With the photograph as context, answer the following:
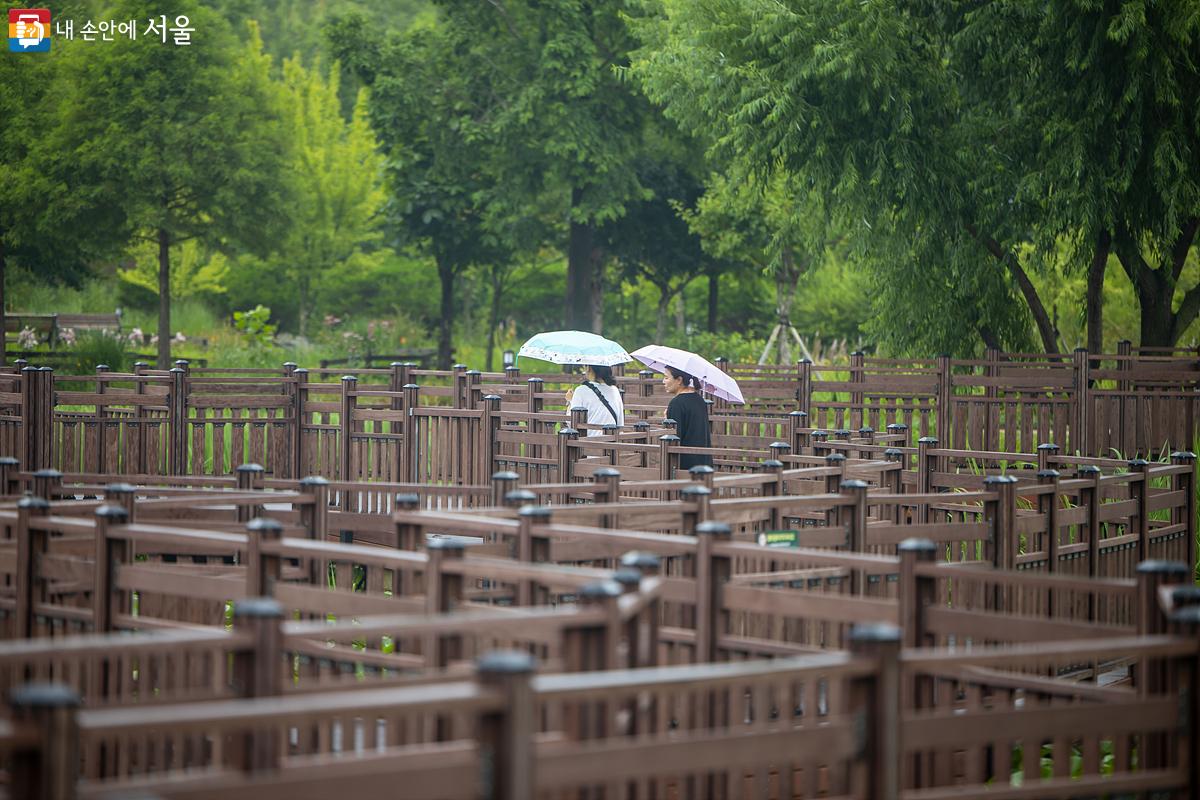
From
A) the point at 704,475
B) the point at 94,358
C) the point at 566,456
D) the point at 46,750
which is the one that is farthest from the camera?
the point at 94,358

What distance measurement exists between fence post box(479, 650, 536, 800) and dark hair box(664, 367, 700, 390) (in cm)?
860

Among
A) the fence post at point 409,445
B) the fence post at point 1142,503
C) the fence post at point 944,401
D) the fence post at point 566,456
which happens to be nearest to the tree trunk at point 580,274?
the fence post at point 944,401

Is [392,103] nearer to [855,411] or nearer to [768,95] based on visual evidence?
[768,95]

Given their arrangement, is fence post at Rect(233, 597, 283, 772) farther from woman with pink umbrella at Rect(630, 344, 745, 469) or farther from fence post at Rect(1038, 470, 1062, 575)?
woman with pink umbrella at Rect(630, 344, 745, 469)

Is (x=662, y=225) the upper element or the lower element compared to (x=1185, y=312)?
upper

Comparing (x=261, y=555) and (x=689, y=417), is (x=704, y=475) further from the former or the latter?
(x=689, y=417)

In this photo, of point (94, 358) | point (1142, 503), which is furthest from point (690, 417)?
point (94, 358)

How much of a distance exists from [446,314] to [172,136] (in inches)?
401

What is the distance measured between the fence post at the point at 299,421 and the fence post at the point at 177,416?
1.06 m

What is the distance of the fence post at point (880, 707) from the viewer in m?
3.95

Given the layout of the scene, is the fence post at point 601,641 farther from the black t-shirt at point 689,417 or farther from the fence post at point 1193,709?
the black t-shirt at point 689,417

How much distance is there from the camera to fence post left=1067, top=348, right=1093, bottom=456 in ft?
56.0

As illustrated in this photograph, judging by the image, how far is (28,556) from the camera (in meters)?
6.39

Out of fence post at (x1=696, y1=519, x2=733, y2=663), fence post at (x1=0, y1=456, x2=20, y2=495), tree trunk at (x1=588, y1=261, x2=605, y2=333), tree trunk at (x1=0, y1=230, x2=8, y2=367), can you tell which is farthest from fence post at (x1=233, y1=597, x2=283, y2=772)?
tree trunk at (x1=588, y1=261, x2=605, y2=333)
